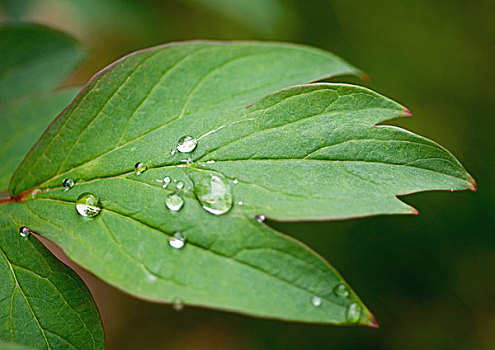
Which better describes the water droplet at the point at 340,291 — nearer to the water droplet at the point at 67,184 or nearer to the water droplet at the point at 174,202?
the water droplet at the point at 174,202

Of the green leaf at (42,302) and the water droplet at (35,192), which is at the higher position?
the water droplet at (35,192)

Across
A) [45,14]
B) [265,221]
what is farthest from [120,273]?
[45,14]

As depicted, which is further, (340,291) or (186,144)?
(186,144)

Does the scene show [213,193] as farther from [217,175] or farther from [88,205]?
[88,205]

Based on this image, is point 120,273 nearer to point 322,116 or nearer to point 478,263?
point 322,116

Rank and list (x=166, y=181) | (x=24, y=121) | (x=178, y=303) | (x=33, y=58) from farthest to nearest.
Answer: (x=33, y=58) → (x=24, y=121) → (x=166, y=181) → (x=178, y=303)

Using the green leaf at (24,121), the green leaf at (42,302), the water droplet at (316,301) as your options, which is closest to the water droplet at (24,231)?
the green leaf at (42,302)

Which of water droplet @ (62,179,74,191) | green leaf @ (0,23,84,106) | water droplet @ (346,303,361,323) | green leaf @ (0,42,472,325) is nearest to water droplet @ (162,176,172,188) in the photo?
green leaf @ (0,42,472,325)

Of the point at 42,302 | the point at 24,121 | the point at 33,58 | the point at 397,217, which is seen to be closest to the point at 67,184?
the point at 42,302
